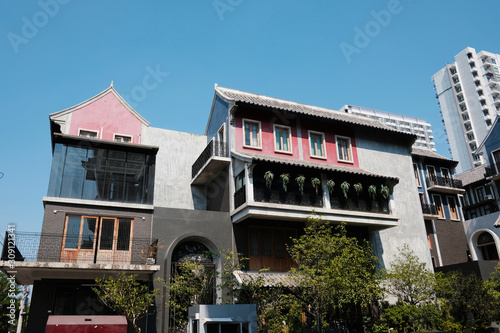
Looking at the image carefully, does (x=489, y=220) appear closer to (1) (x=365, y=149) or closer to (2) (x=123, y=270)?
(1) (x=365, y=149)

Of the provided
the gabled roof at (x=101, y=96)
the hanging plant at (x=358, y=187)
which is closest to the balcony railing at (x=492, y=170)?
the hanging plant at (x=358, y=187)

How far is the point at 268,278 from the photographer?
60.6 feet

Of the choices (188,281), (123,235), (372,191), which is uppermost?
(372,191)

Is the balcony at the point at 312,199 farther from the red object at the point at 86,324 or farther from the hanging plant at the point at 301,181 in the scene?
the red object at the point at 86,324

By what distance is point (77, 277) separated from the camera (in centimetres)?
1694

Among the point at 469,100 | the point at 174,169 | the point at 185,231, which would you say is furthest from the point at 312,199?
the point at 469,100

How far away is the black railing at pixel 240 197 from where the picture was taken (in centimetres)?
1957

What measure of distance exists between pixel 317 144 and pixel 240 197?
6.82 m

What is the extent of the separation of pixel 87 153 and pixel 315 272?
11762 millimetres

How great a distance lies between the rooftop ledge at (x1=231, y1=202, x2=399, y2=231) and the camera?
1897 cm

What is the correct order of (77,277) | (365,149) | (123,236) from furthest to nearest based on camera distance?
(365,149), (123,236), (77,277)

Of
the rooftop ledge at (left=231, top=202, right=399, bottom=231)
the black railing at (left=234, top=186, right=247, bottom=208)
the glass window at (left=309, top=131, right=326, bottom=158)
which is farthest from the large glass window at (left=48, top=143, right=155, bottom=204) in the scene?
the glass window at (left=309, top=131, right=326, bottom=158)

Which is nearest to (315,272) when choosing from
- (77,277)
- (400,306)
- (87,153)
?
(400,306)

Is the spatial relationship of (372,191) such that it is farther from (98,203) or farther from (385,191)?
(98,203)
